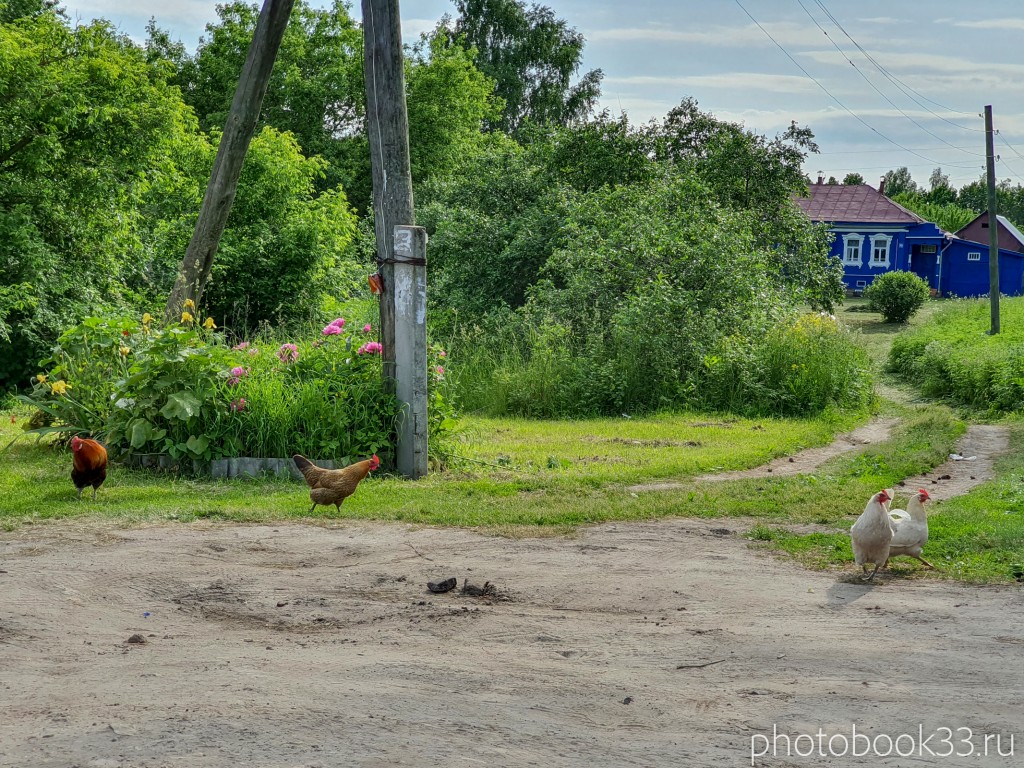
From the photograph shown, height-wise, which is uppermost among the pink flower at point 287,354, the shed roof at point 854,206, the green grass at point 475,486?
the shed roof at point 854,206

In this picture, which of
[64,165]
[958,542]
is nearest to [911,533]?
[958,542]

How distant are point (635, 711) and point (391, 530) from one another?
385 centimetres

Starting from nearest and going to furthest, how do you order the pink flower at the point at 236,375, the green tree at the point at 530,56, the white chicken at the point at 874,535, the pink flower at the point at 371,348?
the white chicken at the point at 874,535 → the pink flower at the point at 236,375 → the pink flower at the point at 371,348 → the green tree at the point at 530,56

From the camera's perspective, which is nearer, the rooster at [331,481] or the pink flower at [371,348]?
the rooster at [331,481]

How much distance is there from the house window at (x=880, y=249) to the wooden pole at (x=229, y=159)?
44.1 metres

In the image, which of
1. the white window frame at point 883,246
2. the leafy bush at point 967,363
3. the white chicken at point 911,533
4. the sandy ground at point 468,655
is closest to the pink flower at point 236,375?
the sandy ground at point 468,655

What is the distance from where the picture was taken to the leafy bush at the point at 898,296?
117 feet

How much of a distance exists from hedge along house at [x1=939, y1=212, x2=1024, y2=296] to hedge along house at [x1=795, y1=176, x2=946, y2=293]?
72 centimetres

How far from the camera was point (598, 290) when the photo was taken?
59.2 ft

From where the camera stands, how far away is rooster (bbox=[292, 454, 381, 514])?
8266 millimetres

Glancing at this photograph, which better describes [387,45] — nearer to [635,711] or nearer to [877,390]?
[635,711]

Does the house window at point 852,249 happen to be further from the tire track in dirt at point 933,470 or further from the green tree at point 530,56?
the tire track in dirt at point 933,470

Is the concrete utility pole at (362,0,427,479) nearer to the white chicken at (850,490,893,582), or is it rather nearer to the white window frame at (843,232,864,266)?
the white chicken at (850,490,893,582)

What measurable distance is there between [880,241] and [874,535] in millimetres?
47131
